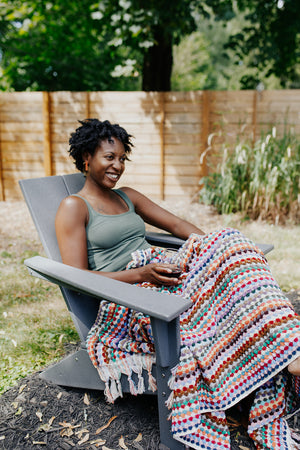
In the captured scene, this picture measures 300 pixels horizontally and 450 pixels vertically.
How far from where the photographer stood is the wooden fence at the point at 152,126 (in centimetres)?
598

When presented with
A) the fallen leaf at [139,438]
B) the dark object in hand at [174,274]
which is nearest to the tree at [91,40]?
the dark object in hand at [174,274]

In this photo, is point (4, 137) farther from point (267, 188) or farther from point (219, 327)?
point (219, 327)

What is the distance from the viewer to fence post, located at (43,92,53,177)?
22.1ft

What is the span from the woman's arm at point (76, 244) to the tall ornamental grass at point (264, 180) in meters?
3.42

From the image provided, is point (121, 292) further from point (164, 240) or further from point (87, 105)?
point (87, 105)

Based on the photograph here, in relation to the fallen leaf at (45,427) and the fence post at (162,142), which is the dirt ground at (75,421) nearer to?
the fallen leaf at (45,427)

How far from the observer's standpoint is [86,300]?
6.54ft

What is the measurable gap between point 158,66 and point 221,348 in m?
6.13

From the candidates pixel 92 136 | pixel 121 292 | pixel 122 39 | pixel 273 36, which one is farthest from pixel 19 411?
pixel 273 36

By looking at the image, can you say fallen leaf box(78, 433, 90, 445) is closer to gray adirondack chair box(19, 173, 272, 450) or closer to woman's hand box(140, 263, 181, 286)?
gray adirondack chair box(19, 173, 272, 450)

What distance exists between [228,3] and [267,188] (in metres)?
3.66

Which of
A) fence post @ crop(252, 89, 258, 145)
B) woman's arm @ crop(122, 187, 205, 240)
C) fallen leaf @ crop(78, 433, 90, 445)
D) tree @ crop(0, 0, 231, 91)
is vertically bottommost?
fallen leaf @ crop(78, 433, 90, 445)

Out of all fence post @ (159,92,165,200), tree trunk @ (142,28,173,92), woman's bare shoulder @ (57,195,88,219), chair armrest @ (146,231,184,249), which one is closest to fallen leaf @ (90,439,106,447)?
woman's bare shoulder @ (57,195,88,219)

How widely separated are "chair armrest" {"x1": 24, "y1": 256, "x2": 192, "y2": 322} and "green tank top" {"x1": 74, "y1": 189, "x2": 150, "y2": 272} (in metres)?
0.27
